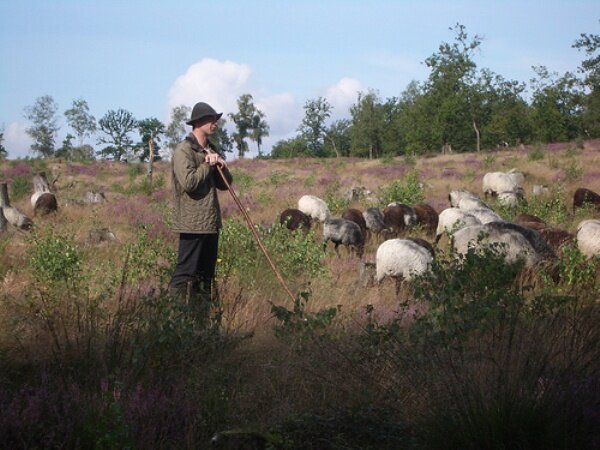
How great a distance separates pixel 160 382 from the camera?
4.55 m

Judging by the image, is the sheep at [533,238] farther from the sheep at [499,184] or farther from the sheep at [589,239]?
the sheep at [499,184]

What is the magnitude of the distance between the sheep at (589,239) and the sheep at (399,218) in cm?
432

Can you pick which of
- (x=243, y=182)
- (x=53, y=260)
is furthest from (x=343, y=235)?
(x=243, y=182)

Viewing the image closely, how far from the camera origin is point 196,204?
646 cm

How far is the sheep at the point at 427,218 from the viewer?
53.4 ft

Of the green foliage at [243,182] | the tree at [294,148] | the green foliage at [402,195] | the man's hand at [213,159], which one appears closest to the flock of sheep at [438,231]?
the green foliage at [402,195]

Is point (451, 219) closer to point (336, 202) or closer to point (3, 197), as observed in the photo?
point (336, 202)

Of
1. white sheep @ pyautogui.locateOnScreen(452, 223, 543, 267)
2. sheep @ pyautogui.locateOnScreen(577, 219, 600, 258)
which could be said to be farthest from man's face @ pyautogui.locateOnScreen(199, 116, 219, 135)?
sheep @ pyautogui.locateOnScreen(577, 219, 600, 258)

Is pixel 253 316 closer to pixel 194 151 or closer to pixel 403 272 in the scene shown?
pixel 194 151

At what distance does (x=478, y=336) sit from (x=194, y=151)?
302 cm

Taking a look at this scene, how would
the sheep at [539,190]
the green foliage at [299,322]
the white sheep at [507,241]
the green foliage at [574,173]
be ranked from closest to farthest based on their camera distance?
the green foliage at [299,322]
the white sheep at [507,241]
the sheep at [539,190]
the green foliage at [574,173]

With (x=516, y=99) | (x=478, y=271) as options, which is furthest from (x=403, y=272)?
(x=516, y=99)

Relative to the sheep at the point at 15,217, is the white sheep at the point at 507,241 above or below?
below

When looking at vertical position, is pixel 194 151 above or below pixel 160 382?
above
